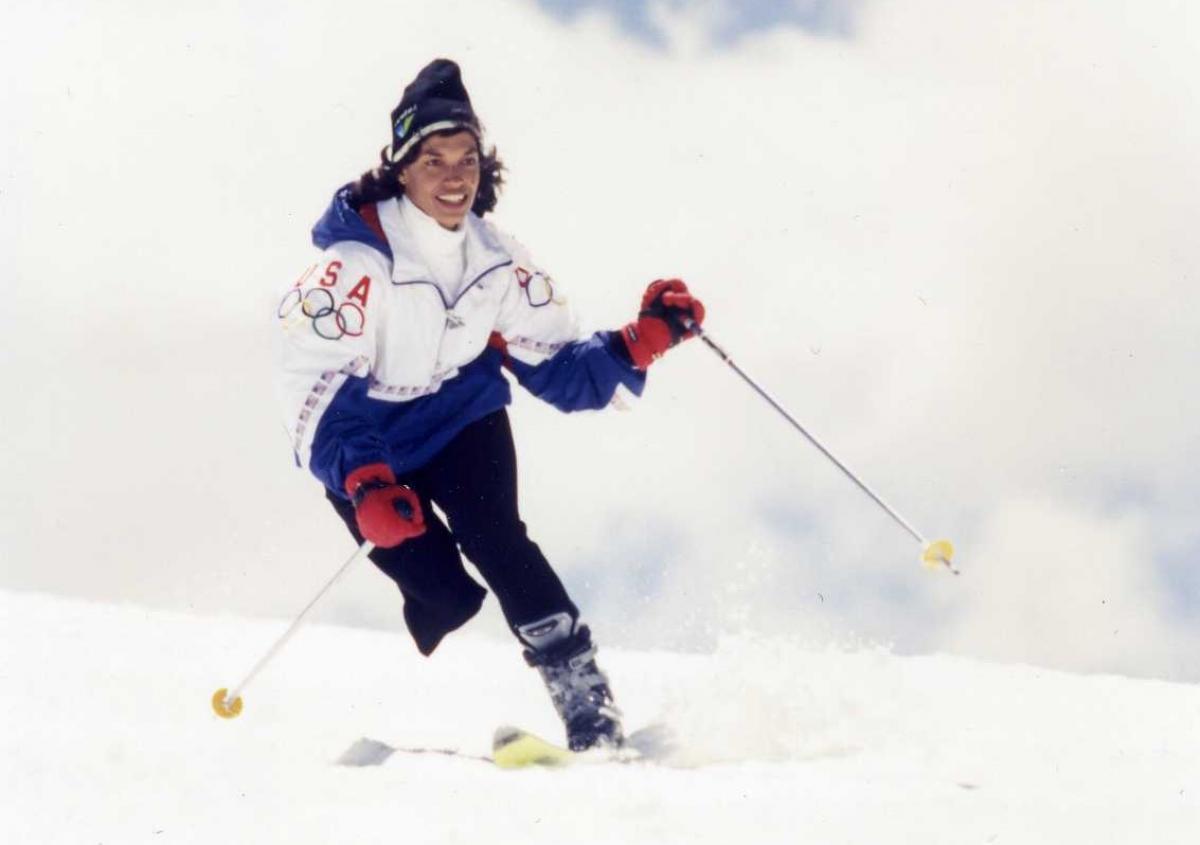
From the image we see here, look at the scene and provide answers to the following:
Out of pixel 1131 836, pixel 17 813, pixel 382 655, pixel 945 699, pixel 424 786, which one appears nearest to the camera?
pixel 1131 836

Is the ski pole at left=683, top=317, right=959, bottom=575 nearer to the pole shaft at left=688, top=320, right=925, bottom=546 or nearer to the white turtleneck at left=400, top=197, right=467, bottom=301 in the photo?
the pole shaft at left=688, top=320, right=925, bottom=546

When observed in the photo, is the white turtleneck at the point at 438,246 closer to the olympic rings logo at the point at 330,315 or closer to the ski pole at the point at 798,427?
the olympic rings logo at the point at 330,315

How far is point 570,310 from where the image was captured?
15.1 feet

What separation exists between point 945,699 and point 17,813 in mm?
3216

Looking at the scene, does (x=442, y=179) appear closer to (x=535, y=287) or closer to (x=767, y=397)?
(x=535, y=287)

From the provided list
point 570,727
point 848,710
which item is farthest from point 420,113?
→ point 848,710

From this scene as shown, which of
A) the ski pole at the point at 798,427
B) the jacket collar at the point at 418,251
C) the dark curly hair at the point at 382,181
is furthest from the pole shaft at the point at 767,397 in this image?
the dark curly hair at the point at 382,181

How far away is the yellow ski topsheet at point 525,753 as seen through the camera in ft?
12.0

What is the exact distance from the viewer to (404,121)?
4.25 meters

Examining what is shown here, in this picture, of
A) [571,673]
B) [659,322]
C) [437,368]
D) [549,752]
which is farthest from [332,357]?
[549,752]

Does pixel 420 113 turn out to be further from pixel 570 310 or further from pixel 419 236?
pixel 570 310

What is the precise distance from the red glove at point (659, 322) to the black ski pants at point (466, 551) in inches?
25.6

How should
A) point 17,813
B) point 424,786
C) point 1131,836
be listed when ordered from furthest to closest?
point 424,786, point 17,813, point 1131,836

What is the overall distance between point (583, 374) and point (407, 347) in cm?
73
